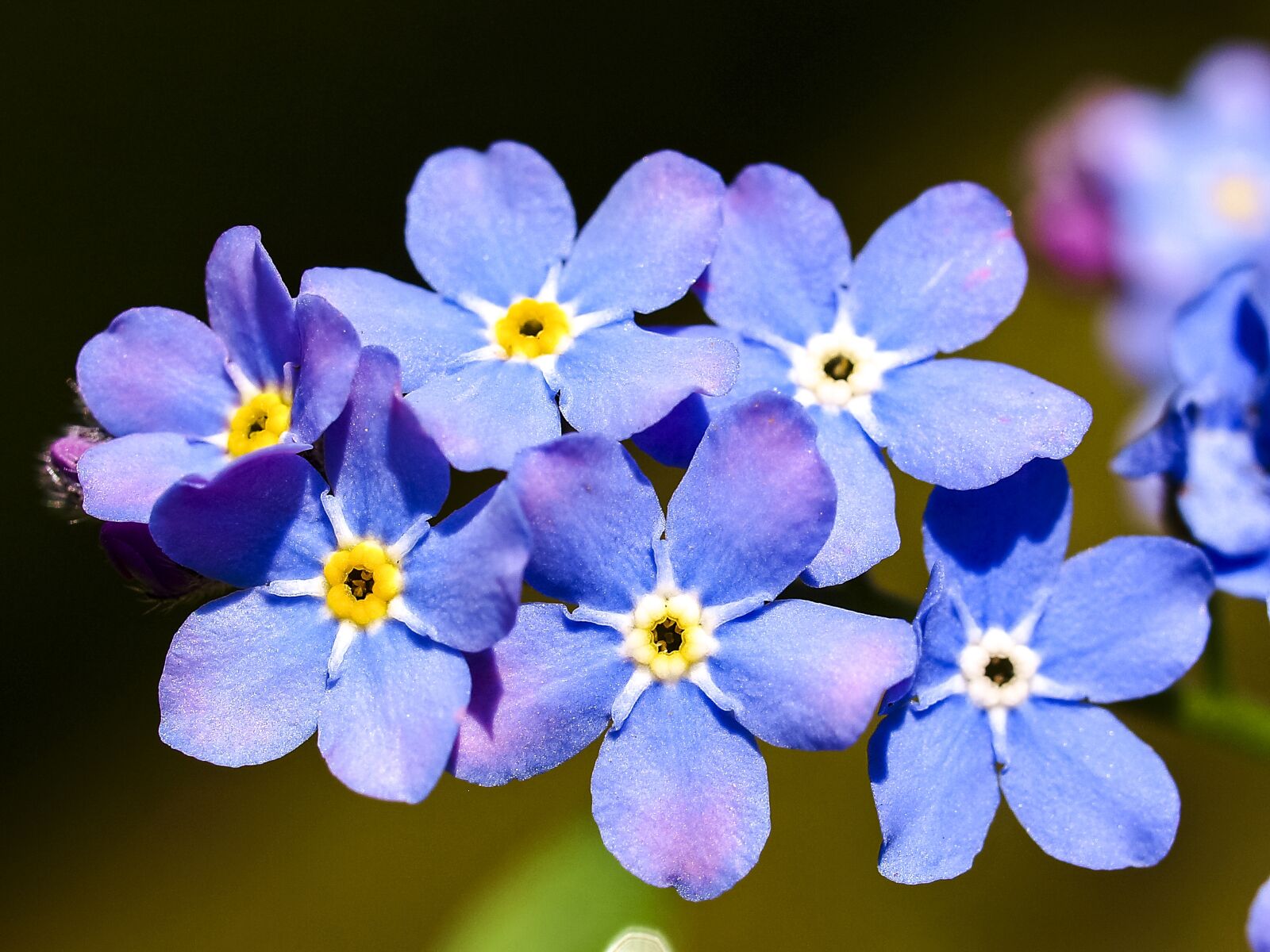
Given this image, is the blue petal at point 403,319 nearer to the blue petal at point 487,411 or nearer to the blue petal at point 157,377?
the blue petal at point 487,411

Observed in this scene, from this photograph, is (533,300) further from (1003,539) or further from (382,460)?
(1003,539)

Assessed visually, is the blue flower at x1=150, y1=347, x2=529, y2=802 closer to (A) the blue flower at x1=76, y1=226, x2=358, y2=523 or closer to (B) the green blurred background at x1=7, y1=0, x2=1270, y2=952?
(A) the blue flower at x1=76, y1=226, x2=358, y2=523

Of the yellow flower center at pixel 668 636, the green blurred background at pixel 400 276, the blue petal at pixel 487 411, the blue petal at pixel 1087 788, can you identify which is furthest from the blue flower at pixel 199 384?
the green blurred background at pixel 400 276

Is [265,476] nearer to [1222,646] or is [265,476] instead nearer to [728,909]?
[1222,646]

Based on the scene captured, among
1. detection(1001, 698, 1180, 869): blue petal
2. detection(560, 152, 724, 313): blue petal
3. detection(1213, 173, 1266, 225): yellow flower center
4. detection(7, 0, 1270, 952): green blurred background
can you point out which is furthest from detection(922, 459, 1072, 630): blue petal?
detection(1213, 173, 1266, 225): yellow flower center

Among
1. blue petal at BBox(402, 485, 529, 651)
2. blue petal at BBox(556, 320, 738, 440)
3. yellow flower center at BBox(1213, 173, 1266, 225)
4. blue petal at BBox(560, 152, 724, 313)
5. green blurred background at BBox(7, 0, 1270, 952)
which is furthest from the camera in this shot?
green blurred background at BBox(7, 0, 1270, 952)

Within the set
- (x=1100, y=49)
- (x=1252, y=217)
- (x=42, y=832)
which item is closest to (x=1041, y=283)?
(x=1252, y=217)
